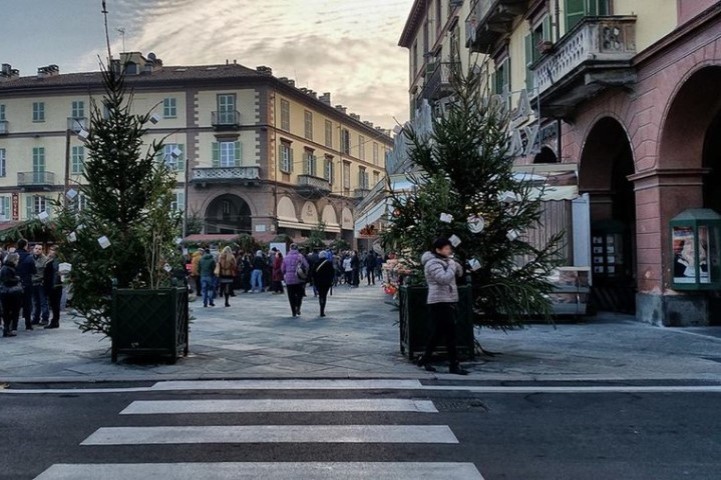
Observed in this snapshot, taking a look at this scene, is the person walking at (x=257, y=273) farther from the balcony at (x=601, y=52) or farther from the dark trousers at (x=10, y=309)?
the balcony at (x=601, y=52)

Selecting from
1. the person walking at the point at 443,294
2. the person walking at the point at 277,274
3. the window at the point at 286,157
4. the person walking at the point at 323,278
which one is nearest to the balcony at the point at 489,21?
the person walking at the point at 323,278

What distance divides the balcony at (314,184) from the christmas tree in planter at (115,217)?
138ft

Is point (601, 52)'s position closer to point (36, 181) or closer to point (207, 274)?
point (207, 274)

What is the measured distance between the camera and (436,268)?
8.19 m

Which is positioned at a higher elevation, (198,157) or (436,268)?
(198,157)

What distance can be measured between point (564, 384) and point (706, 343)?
4489 millimetres

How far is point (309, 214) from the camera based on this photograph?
55031 millimetres

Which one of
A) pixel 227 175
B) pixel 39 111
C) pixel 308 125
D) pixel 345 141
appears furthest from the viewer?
pixel 345 141

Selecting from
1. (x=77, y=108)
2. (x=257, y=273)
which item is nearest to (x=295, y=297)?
(x=257, y=273)

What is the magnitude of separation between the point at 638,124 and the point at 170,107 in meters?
40.7

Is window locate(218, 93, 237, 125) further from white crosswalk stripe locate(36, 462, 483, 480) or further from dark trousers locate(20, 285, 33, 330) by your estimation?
white crosswalk stripe locate(36, 462, 483, 480)

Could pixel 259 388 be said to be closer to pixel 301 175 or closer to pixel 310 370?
pixel 310 370

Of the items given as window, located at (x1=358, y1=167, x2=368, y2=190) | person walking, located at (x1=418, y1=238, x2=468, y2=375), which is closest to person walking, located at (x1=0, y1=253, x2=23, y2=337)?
person walking, located at (x1=418, y1=238, x2=468, y2=375)

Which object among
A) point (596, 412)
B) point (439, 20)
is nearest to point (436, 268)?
point (596, 412)
